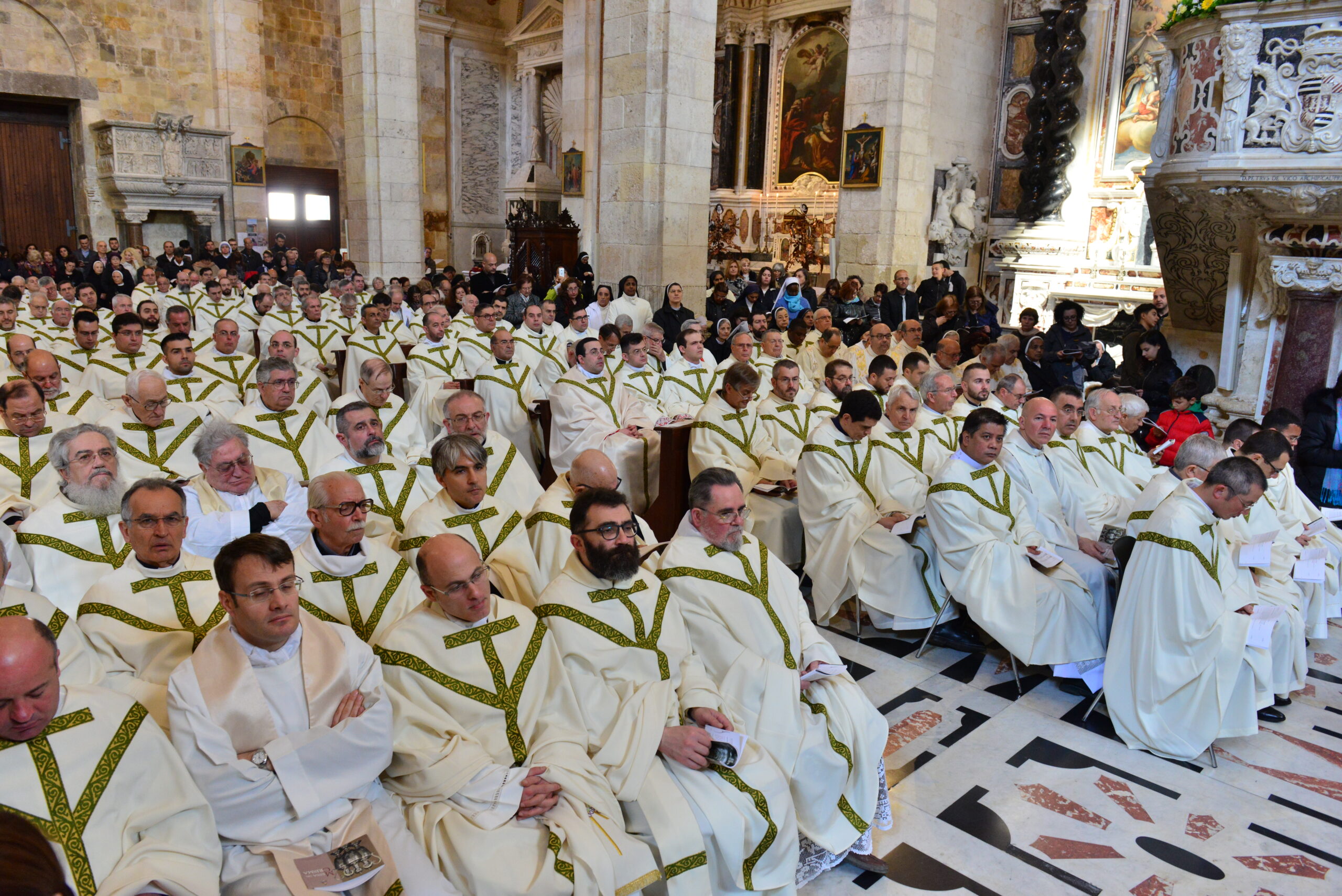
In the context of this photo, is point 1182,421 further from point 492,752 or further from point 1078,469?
point 492,752

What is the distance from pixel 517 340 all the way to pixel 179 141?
38.9ft

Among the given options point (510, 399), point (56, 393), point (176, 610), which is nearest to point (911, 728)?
point (176, 610)

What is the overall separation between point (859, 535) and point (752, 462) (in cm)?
137

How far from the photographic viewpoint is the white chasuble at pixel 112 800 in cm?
234

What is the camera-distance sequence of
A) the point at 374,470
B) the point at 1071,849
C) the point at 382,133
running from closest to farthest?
1. the point at 1071,849
2. the point at 374,470
3. the point at 382,133

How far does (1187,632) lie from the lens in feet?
14.2

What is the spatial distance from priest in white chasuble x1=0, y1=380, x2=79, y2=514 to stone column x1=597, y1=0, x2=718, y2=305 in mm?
7211

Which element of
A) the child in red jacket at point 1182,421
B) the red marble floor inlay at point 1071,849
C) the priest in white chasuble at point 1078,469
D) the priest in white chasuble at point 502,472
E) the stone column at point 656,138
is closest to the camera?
→ the red marble floor inlay at point 1071,849

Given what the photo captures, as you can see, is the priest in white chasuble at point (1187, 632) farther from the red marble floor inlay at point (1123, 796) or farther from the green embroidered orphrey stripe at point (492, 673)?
the green embroidered orphrey stripe at point (492, 673)

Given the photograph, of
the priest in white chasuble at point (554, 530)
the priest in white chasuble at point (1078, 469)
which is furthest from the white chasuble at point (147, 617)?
the priest in white chasuble at point (1078, 469)

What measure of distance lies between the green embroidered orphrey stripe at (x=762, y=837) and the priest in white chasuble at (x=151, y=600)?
74.1 inches

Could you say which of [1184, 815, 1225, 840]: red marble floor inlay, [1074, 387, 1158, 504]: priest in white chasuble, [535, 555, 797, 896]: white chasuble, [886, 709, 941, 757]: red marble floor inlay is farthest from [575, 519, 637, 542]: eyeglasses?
[1074, 387, 1158, 504]: priest in white chasuble

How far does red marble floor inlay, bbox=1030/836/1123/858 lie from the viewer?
3.62 m

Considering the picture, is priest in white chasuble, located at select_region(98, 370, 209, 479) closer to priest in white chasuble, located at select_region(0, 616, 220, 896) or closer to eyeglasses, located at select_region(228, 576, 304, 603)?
eyeglasses, located at select_region(228, 576, 304, 603)
